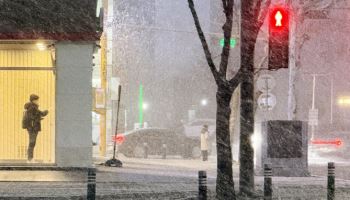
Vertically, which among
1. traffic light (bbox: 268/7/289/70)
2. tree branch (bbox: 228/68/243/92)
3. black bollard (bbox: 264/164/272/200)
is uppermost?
traffic light (bbox: 268/7/289/70)

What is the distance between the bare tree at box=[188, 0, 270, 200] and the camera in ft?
43.1

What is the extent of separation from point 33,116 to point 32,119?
0.09 meters

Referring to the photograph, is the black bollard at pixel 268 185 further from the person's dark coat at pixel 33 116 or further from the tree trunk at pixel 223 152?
the person's dark coat at pixel 33 116

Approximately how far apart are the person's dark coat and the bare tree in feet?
23.1

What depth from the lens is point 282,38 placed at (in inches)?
536

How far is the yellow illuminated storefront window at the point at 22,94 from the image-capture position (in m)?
19.6

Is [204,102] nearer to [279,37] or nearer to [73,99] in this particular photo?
[73,99]

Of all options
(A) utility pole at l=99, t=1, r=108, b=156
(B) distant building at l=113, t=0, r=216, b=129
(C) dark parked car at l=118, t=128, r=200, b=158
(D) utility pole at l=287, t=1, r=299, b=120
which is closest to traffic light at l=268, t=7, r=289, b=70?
(D) utility pole at l=287, t=1, r=299, b=120

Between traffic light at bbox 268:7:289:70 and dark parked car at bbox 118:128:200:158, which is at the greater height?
traffic light at bbox 268:7:289:70

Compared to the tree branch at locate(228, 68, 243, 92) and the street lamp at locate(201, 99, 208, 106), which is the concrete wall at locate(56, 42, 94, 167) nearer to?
the tree branch at locate(228, 68, 243, 92)

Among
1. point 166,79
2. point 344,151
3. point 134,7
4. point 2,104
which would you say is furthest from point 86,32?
point 166,79

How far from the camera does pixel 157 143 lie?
31.7 meters

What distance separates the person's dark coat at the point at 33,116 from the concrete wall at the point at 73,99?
774 millimetres

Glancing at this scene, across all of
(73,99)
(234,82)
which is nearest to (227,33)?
(234,82)
